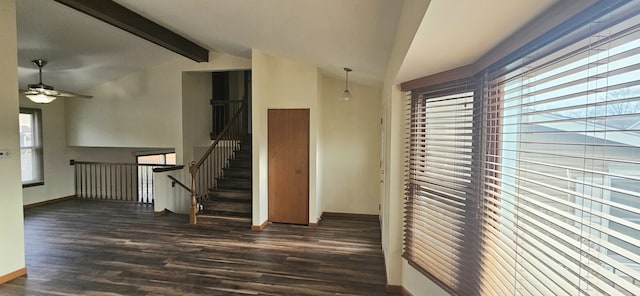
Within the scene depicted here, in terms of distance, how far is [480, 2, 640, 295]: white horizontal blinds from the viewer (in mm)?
895

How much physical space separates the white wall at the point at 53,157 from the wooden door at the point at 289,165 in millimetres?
5059

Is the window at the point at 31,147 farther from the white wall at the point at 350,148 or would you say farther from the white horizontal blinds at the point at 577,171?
the white horizontal blinds at the point at 577,171

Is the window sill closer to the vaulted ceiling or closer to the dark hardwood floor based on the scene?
the dark hardwood floor

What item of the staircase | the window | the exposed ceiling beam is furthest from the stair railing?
the window

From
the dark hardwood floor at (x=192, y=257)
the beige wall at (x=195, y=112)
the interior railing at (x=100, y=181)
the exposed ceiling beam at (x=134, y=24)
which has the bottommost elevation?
the dark hardwood floor at (x=192, y=257)

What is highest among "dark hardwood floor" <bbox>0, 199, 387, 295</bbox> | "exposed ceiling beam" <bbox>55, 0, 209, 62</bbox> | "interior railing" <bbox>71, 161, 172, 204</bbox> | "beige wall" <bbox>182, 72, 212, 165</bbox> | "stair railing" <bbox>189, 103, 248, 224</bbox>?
"exposed ceiling beam" <bbox>55, 0, 209, 62</bbox>

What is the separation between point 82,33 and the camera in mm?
4352

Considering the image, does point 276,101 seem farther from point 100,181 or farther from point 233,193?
point 100,181

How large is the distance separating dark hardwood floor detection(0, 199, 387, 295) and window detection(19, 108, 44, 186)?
1.19 meters

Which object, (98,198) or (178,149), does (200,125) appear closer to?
(178,149)

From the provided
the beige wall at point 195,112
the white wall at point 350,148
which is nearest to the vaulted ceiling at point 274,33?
the beige wall at point 195,112

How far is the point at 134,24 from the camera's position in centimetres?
395

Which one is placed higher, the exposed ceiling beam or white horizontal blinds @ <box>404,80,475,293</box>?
the exposed ceiling beam

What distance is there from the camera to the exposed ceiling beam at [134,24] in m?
3.39
